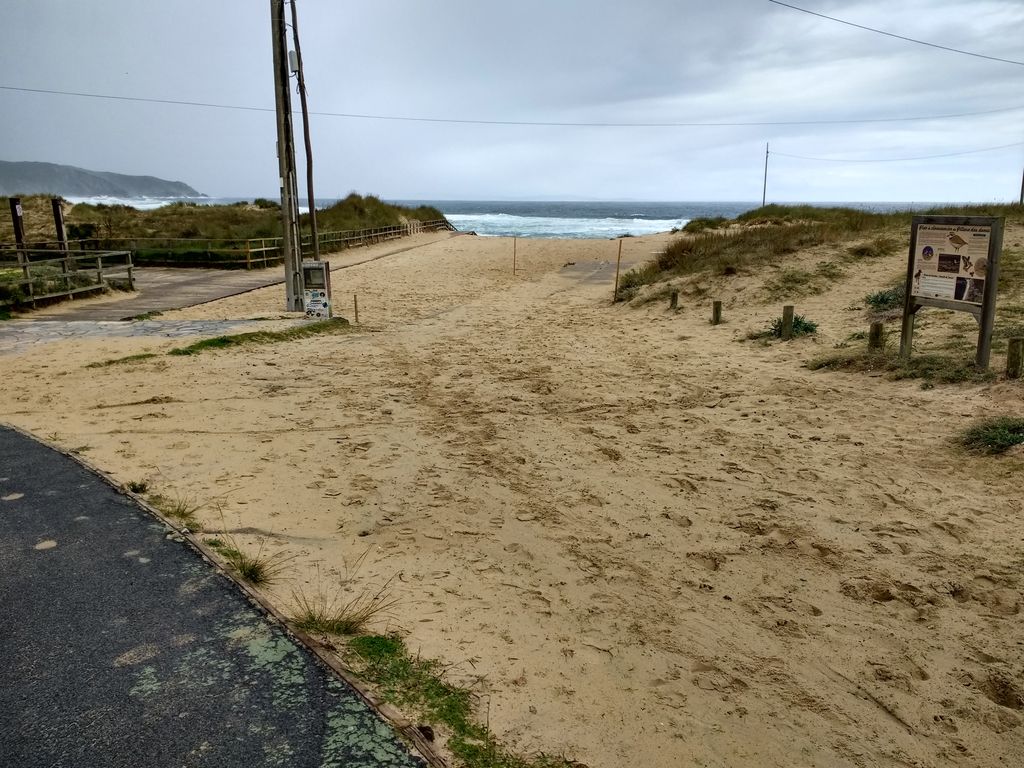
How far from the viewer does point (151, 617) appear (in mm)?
3449

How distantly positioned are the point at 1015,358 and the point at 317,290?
38.1ft

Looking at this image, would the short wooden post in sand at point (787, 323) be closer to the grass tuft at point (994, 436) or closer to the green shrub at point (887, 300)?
the green shrub at point (887, 300)

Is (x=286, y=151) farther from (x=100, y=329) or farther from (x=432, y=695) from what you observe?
(x=432, y=695)

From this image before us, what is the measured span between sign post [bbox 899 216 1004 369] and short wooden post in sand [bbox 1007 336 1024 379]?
0.27 meters

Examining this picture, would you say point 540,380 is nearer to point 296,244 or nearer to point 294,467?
point 294,467

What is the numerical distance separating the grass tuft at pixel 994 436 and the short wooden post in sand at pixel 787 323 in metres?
4.65

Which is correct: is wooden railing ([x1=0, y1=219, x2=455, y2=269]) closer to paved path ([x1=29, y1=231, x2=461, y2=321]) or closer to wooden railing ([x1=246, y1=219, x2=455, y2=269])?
wooden railing ([x1=246, y1=219, x2=455, y2=269])

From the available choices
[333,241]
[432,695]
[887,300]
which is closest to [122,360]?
[432,695]

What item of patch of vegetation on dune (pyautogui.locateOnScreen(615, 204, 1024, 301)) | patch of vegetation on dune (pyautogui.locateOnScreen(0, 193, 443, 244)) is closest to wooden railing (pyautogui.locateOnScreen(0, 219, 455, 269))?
patch of vegetation on dune (pyautogui.locateOnScreen(0, 193, 443, 244))

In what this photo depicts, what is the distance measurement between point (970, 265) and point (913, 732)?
6151 mm

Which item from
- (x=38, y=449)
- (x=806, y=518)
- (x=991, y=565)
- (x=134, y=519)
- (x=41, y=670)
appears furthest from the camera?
(x=38, y=449)

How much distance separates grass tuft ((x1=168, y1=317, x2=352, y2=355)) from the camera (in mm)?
10594

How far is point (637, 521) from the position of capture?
5141mm

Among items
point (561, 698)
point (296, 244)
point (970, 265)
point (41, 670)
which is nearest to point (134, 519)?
point (41, 670)
